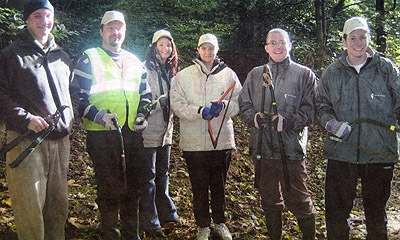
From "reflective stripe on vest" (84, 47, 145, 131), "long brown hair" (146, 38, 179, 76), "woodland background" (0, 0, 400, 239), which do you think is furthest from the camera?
"woodland background" (0, 0, 400, 239)

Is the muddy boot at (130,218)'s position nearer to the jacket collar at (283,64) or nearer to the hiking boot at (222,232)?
the hiking boot at (222,232)

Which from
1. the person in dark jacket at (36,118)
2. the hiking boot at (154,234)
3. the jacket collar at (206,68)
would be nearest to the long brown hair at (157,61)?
the jacket collar at (206,68)

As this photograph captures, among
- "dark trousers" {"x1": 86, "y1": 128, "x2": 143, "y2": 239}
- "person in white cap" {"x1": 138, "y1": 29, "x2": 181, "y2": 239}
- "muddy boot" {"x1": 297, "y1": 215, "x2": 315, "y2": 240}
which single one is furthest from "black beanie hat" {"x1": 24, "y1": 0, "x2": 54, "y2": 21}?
"muddy boot" {"x1": 297, "y1": 215, "x2": 315, "y2": 240}

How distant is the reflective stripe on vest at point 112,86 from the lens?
3855mm

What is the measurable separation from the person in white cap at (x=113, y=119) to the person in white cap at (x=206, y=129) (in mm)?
569

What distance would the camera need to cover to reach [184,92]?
176 inches

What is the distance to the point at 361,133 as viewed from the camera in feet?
11.6

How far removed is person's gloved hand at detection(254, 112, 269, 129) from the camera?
3895 mm

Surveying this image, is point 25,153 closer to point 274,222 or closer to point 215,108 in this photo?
point 215,108

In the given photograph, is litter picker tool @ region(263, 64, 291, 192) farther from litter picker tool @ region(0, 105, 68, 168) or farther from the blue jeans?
litter picker tool @ region(0, 105, 68, 168)

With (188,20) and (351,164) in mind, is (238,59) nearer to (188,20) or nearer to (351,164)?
(188,20)

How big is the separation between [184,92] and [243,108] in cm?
82

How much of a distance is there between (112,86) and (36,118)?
94 centimetres

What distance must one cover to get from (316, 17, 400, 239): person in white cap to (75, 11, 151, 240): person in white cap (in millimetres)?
2147
